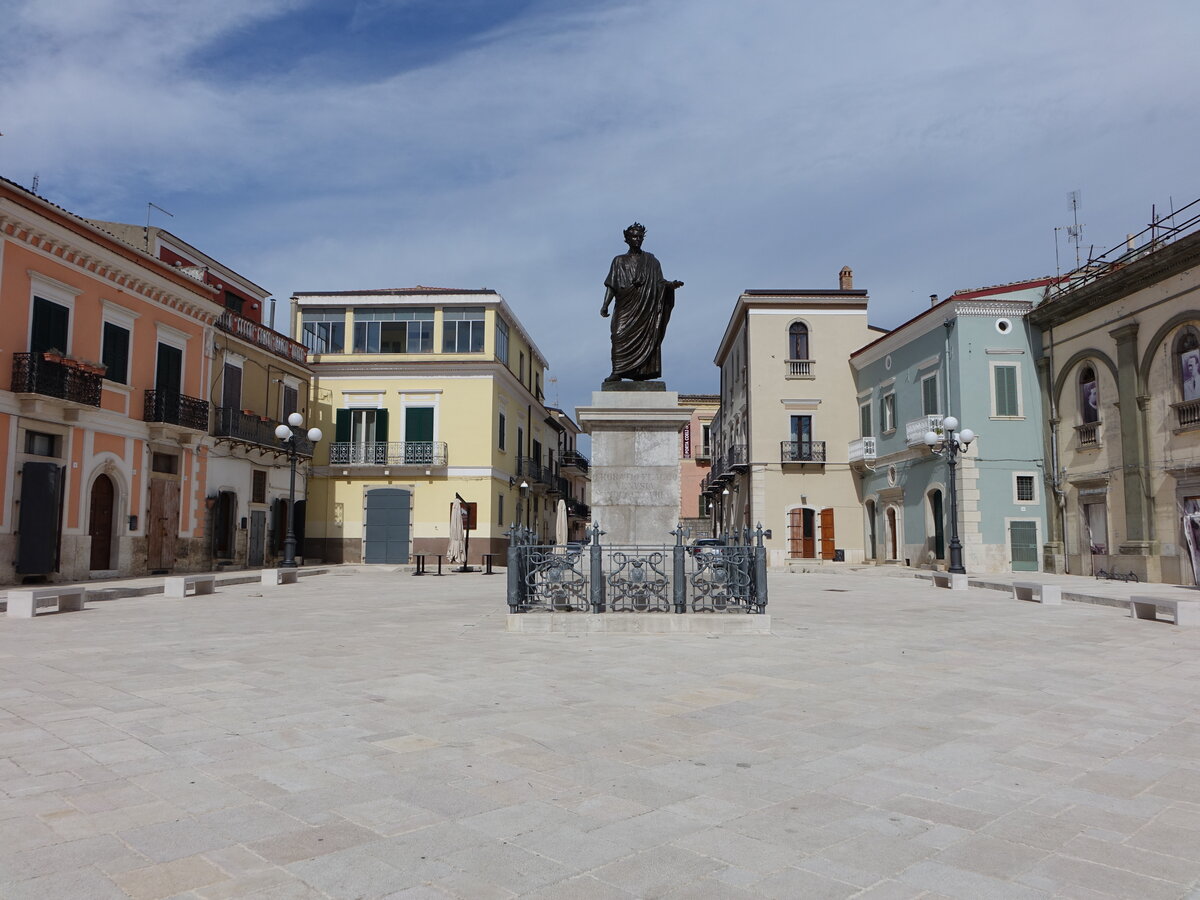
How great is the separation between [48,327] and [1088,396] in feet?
91.4

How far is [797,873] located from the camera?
3.05 m

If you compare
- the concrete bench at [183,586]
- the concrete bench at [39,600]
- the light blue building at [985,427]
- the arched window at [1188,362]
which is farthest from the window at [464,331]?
the arched window at [1188,362]

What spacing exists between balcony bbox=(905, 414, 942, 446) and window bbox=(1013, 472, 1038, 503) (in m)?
2.88

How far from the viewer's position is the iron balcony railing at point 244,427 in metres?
26.8

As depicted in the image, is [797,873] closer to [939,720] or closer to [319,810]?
[319,810]

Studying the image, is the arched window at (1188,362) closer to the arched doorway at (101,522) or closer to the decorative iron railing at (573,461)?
the arched doorway at (101,522)

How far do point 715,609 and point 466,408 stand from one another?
25.3m

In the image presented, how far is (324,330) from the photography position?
34.6 m

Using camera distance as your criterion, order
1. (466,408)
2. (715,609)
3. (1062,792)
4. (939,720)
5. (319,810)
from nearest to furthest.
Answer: (319,810)
(1062,792)
(939,720)
(715,609)
(466,408)

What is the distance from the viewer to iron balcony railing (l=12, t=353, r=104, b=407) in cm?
1842

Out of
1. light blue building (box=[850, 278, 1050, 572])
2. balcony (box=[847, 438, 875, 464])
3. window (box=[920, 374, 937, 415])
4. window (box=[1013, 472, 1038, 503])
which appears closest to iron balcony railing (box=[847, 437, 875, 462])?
balcony (box=[847, 438, 875, 464])

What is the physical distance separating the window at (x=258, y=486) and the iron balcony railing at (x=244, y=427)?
1119mm

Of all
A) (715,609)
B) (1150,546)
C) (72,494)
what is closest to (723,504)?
(1150,546)

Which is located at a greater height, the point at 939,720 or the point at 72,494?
the point at 72,494
